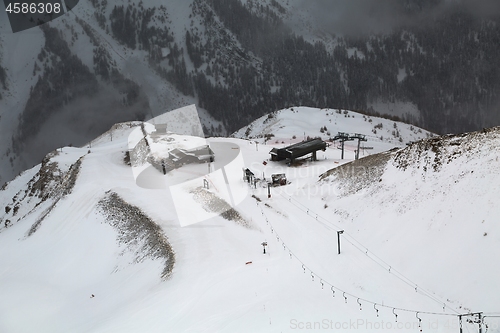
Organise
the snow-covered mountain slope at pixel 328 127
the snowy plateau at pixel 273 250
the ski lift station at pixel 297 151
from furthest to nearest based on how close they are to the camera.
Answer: the snow-covered mountain slope at pixel 328 127, the ski lift station at pixel 297 151, the snowy plateau at pixel 273 250

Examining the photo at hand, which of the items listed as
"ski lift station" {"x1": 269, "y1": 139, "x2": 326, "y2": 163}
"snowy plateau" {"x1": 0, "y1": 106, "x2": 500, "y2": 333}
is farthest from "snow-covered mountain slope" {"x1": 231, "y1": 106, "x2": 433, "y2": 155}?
"snowy plateau" {"x1": 0, "y1": 106, "x2": 500, "y2": 333}

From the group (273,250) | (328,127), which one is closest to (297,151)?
(273,250)

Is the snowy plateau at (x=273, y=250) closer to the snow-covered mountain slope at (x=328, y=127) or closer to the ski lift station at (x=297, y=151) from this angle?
the ski lift station at (x=297, y=151)

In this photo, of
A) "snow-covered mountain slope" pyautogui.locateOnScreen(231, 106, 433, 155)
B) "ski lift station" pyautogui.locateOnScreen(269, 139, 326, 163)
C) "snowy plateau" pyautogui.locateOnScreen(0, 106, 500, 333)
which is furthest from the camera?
"snow-covered mountain slope" pyautogui.locateOnScreen(231, 106, 433, 155)

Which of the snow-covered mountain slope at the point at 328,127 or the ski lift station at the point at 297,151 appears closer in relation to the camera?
the ski lift station at the point at 297,151

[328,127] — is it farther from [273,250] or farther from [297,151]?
[273,250]

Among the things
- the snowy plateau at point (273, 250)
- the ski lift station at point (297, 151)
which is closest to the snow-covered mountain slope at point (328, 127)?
the ski lift station at point (297, 151)

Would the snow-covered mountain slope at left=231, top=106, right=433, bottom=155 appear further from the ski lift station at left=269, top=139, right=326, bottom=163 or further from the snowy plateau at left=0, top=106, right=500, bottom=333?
the snowy plateau at left=0, top=106, right=500, bottom=333
